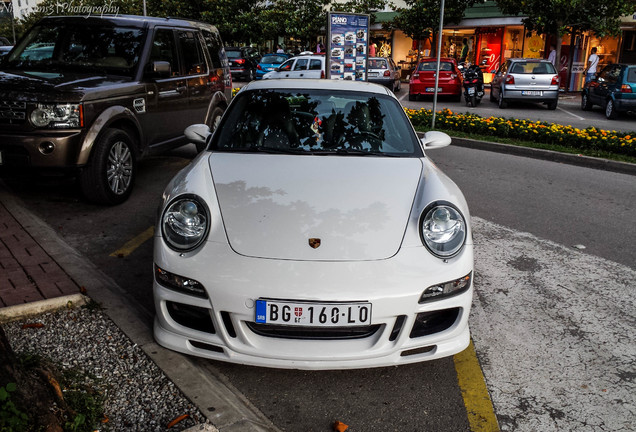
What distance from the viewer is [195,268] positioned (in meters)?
3.00

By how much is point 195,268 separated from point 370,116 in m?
2.09

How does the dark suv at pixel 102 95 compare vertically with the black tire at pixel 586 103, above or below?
above

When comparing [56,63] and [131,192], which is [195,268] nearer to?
[131,192]

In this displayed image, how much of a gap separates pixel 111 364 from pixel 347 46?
450 inches

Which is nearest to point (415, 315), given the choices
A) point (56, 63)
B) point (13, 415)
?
point (13, 415)

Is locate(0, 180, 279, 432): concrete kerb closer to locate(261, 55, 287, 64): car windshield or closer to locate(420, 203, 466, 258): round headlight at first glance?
locate(420, 203, 466, 258): round headlight

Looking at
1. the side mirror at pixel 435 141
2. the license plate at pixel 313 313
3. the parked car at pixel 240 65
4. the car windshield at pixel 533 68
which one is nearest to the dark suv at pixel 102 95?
the side mirror at pixel 435 141

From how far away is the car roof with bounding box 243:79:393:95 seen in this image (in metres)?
4.71

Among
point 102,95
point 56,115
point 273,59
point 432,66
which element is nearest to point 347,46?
point 432,66

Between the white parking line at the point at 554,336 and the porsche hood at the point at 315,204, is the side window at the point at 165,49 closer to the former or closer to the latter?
the porsche hood at the point at 315,204

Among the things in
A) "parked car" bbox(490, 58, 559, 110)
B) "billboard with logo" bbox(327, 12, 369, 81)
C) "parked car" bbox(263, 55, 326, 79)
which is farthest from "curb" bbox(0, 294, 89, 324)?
"parked car" bbox(263, 55, 326, 79)

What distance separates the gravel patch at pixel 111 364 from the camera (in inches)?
107

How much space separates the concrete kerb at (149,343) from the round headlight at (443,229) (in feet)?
4.04

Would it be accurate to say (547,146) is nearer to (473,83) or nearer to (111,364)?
(473,83)
